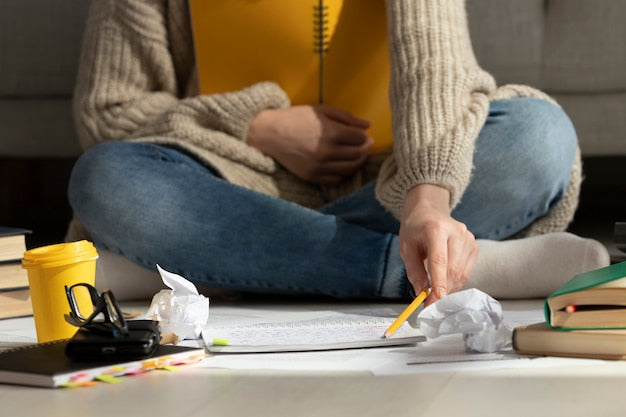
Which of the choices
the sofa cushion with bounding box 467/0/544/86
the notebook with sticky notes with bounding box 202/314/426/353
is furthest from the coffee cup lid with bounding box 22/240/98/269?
the sofa cushion with bounding box 467/0/544/86

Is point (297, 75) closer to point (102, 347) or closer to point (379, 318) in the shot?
point (379, 318)

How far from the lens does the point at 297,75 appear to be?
55.2 inches

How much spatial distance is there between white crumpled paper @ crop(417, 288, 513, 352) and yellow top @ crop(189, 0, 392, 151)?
1.85 feet

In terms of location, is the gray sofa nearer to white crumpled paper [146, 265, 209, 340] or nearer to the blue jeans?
the blue jeans

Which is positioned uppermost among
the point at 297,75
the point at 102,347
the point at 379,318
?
the point at 297,75

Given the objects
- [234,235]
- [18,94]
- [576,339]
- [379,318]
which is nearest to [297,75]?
[234,235]

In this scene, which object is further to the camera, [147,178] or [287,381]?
[147,178]

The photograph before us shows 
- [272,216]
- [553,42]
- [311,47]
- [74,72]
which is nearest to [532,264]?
[272,216]

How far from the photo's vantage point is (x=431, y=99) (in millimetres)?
1171

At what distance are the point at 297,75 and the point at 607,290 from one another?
71cm

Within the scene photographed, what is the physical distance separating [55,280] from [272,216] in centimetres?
42

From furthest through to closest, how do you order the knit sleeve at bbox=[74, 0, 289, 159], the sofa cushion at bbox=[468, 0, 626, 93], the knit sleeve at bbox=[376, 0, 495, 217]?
the sofa cushion at bbox=[468, 0, 626, 93] → the knit sleeve at bbox=[74, 0, 289, 159] → the knit sleeve at bbox=[376, 0, 495, 217]

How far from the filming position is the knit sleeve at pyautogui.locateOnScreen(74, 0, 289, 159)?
53.8 inches

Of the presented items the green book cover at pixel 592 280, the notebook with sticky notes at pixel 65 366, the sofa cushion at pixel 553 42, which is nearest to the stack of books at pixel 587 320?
the green book cover at pixel 592 280
